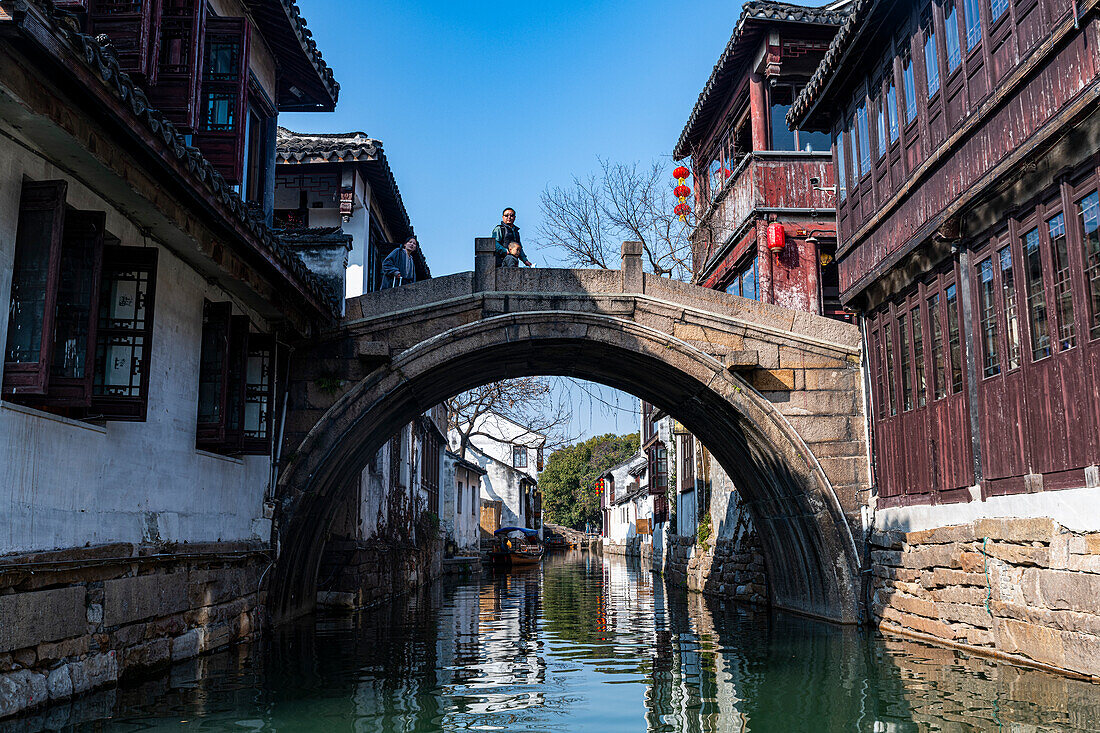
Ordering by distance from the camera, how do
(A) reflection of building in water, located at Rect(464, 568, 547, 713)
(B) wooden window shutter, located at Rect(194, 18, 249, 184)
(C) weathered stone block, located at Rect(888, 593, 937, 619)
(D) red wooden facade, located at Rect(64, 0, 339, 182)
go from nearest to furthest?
(A) reflection of building in water, located at Rect(464, 568, 547, 713), (D) red wooden facade, located at Rect(64, 0, 339, 182), (B) wooden window shutter, located at Rect(194, 18, 249, 184), (C) weathered stone block, located at Rect(888, 593, 937, 619)

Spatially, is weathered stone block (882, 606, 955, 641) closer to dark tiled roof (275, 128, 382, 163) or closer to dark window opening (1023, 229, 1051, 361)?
dark window opening (1023, 229, 1051, 361)

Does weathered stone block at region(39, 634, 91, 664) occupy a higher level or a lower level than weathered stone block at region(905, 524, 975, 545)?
lower

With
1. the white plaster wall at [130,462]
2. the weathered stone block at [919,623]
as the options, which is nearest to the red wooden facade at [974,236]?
the weathered stone block at [919,623]

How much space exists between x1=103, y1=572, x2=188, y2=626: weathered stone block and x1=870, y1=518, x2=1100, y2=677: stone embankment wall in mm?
6930

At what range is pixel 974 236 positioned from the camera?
813 cm

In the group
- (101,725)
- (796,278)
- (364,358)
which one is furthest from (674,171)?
(101,725)

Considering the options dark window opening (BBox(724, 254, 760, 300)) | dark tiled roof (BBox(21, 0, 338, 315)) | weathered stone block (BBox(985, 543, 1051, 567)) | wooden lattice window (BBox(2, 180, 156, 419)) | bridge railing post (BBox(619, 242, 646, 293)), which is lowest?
weathered stone block (BBox(985, 543, 1051, 567))

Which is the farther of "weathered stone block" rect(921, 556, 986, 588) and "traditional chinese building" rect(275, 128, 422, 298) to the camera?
"traditional chinese building" rect(275, 128, 422, 298)

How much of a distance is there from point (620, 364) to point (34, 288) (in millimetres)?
7770

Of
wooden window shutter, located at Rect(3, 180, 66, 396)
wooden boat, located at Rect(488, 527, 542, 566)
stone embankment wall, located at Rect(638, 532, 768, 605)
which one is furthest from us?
wooden boat, located at Rect(488, 527, 542, 566)

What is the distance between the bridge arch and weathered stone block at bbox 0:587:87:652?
4.30 m

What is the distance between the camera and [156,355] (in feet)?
25.6

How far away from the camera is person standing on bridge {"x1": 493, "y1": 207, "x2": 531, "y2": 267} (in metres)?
11.9

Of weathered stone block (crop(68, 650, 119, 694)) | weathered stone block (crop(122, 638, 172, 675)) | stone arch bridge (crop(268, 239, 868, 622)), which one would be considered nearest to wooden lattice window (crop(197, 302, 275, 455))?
stone arch bridge (crop(268, 239, 868, 622))
